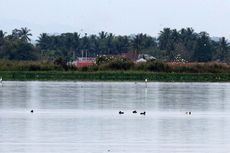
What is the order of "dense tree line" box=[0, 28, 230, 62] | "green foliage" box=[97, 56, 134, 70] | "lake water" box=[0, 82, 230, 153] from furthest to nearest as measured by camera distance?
"dense tree line" box=[0, 28, 230, 62] → "green foliage" box=[97, 56, 134, 70] → "lake water" box=[0, 82, 230, 153]

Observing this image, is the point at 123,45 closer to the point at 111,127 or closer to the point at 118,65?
the point at 118,65

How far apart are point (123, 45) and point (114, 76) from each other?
286 feet

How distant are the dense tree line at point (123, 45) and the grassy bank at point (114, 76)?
52615 mm

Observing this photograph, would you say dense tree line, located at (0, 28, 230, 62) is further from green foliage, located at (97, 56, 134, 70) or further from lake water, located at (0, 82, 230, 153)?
lake water, located at (0, 82, 230, 153)

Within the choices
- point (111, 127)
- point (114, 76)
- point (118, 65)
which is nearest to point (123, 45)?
point (118, 65)

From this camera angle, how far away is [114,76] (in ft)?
290

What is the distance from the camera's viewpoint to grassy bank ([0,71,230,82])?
84500 millimetres

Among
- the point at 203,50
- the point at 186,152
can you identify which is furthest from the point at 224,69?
the point at 186,152

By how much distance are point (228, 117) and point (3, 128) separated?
27.8 feet

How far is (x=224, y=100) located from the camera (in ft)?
132

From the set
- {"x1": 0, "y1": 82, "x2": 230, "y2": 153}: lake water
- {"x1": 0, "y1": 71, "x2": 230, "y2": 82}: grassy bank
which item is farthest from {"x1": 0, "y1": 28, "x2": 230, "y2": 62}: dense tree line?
{"x1": 0, "y1": 82, "x2": 230, "y2": 153}: lake water

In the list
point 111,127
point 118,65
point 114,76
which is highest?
point 118,65

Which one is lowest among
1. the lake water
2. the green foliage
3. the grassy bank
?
the lake water

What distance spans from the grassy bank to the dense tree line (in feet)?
173
